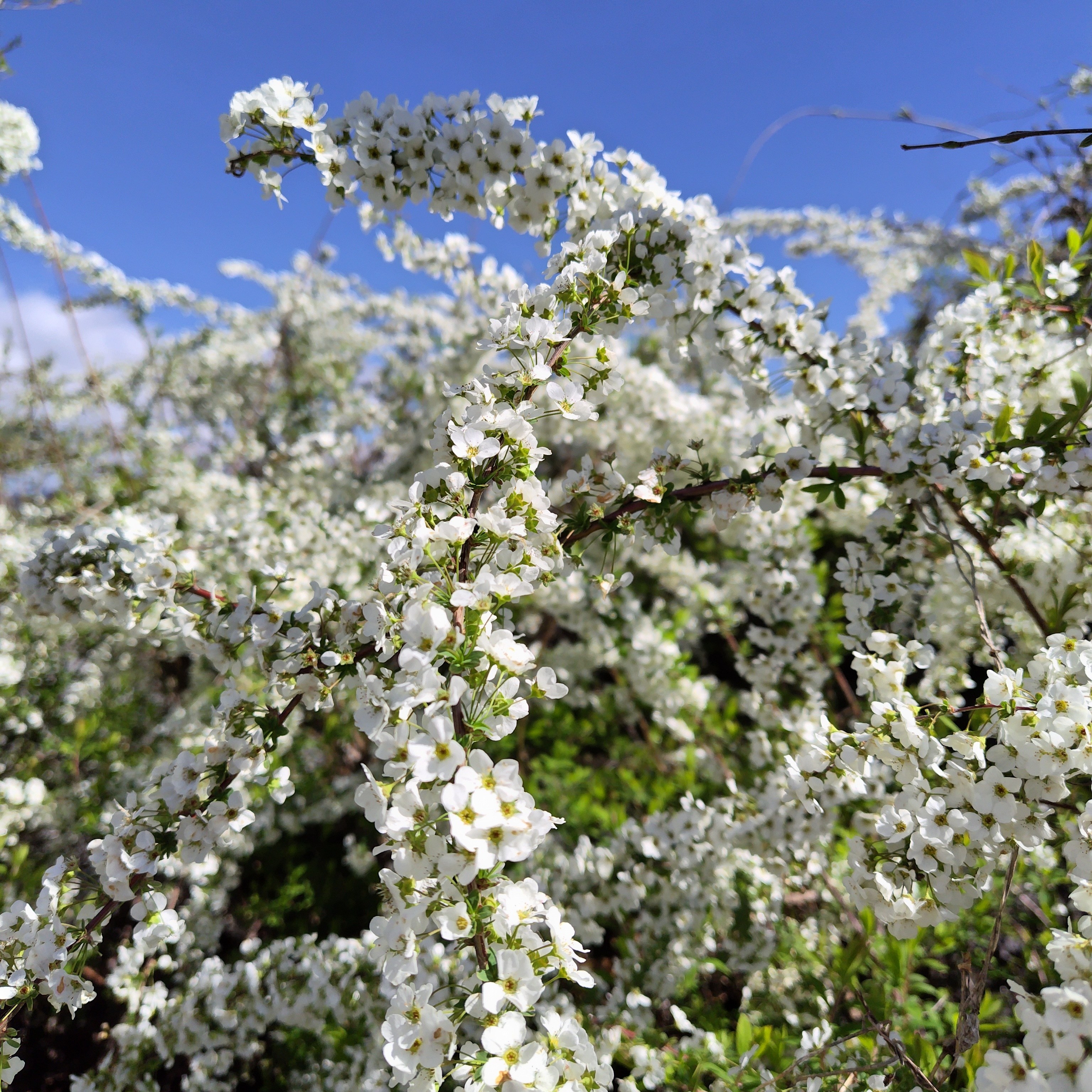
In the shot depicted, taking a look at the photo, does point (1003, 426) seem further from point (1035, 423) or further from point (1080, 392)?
point (1080, 392)

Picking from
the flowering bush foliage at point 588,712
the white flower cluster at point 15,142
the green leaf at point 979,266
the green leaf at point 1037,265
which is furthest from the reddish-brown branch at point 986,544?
the white flower cluster at point 15,142

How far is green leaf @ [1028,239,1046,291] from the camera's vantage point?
1989mm

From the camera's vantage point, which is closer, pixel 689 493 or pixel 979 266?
pixel 689 493

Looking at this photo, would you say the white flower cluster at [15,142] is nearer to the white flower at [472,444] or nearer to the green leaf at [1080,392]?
the white flower at [472,444]

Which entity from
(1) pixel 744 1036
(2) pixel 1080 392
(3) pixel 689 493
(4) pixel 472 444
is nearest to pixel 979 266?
(2) pixel 1080 392

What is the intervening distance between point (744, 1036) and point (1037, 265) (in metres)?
2.46

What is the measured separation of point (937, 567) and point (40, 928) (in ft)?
9.65

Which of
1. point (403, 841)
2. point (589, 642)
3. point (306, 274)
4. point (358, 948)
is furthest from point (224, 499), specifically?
point (306, 274)

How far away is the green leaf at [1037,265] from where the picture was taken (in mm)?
1989

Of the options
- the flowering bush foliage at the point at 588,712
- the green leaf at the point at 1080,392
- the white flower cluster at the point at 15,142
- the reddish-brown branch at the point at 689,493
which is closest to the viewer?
the flowering bush foliage at the point at 588,712

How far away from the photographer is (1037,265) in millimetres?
2002

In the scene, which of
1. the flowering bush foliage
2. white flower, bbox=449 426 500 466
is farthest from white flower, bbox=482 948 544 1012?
white flower, bbox=449 426 500 466

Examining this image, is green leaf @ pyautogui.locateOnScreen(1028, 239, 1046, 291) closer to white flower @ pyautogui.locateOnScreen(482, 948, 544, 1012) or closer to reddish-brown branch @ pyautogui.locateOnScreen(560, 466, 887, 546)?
reddish-brown branch @ pyautogui.locateOnScreen(560, 466, 887, 546)

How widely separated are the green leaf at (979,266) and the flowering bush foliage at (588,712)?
143mm
